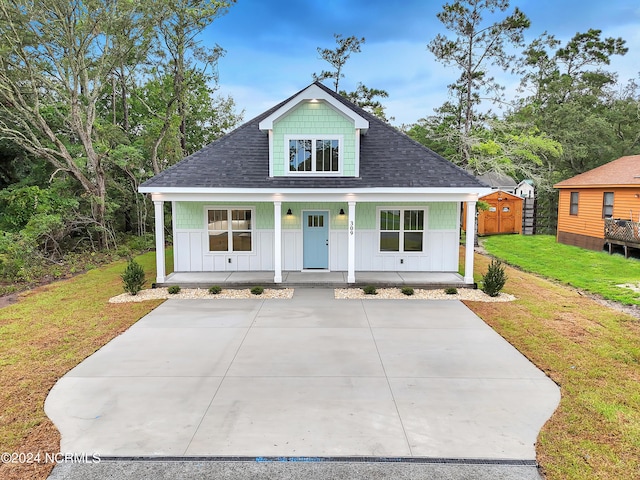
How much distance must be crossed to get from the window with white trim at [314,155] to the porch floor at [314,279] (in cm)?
334

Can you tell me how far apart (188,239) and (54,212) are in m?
7.36

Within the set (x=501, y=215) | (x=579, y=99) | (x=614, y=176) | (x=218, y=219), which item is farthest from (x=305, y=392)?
(x=579, y=99)

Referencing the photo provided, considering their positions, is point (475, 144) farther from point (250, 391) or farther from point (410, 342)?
point (250, 391)

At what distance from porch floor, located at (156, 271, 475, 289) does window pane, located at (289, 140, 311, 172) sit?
3.44m

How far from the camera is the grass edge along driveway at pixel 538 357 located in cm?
427

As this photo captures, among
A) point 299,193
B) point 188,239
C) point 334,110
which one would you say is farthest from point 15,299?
point 334,110

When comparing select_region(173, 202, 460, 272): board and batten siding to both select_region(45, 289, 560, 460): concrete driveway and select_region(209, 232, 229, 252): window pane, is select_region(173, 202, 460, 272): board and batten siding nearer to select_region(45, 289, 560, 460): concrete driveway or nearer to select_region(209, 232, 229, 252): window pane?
select_region(209, 232, 229, 252): window pane

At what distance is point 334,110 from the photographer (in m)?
12.4

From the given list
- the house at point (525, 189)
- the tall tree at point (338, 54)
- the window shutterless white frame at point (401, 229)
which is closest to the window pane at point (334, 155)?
the window shutterless white frame at point (401, 229)

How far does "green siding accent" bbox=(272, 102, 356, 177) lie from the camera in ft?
40.8

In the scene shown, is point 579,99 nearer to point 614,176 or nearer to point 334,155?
point 614,176

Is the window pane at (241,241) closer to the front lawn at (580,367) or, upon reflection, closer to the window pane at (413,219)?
the window pane at (413,219)

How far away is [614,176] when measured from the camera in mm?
17906

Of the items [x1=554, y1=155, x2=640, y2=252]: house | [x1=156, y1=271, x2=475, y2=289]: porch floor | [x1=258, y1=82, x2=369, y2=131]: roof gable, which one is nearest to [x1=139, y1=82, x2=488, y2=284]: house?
[x1=258, y1=82, x2=369, y2=131]: roof gable
